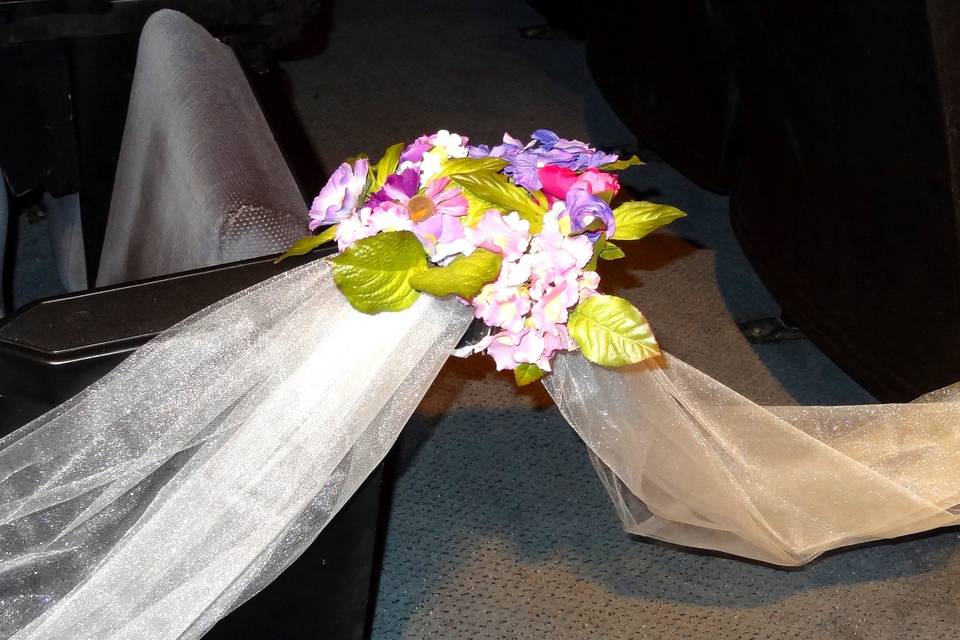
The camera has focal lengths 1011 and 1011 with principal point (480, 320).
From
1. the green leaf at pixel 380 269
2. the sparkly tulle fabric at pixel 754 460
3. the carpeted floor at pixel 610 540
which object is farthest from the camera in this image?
the carpeted floor at pixel 610 540

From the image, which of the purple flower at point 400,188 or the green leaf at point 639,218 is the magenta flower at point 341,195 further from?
the green leaf at point 639,218

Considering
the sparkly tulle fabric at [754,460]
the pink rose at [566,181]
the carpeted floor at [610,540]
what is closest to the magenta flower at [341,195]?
the pink rose at [566,181]

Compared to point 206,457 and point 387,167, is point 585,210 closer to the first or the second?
point 387,167

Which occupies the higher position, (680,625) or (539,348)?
(539,348)

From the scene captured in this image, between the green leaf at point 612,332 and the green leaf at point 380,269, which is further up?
the green leaf at point 380,269

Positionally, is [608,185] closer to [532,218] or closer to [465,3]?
[532,218]

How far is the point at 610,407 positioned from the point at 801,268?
85 cm

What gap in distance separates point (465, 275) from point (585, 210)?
103 millimetres

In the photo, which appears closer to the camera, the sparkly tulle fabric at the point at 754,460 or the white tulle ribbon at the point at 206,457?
the white tulle ribbon at the point at 206,457

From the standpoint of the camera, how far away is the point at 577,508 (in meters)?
1.57

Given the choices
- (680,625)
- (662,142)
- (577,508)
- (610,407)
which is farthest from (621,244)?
(610,407)

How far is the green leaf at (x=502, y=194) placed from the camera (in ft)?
2.50

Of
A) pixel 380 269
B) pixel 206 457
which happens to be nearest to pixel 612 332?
pixel 380 269

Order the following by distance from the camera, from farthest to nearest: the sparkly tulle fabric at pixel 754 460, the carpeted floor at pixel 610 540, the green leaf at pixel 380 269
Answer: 1. the carpeted floor at pixel 610 540
2. the sparkly tulle fabric at pixel 754 460
3. the green leaf at pixel 380 269
